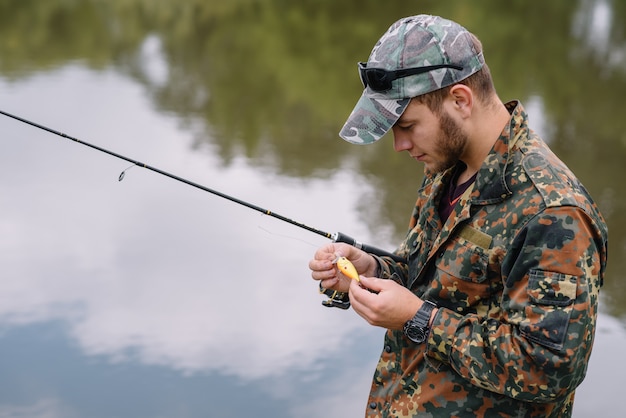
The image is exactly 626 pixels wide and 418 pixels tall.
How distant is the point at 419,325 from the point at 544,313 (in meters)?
0.30

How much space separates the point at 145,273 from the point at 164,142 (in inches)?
94.0

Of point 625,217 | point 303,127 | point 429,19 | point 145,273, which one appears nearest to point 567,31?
point 303,127

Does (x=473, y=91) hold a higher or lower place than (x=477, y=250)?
higher

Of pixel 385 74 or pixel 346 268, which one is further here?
pixel 346 268

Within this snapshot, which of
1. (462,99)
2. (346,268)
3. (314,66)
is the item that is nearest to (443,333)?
(346,268)

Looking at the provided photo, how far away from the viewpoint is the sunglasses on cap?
5.56 feet

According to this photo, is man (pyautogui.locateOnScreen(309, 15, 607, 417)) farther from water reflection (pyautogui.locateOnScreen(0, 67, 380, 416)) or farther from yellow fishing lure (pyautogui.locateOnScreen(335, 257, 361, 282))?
water reflection (pyautogui.locateOnScreen(0, 67, 380, 416))

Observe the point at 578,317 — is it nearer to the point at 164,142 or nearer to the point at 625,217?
the point at 625,217

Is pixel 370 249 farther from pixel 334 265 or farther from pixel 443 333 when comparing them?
pixel 443 333

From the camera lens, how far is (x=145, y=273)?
14.7ft

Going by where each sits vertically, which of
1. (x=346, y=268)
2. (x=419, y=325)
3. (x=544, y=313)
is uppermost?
(x=346, y=268)

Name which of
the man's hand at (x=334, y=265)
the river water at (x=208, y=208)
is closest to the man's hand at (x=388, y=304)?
the man's hand at (x=334, y=265)

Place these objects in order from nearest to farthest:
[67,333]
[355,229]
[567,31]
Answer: [67,333], [355,229], [567,31]

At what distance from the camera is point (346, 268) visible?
6.76ft
